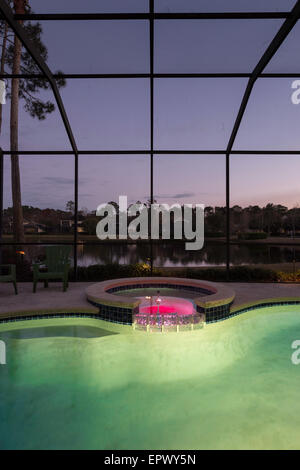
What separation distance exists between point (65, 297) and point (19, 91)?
7.42 metres

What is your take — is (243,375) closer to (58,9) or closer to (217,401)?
(217,401)

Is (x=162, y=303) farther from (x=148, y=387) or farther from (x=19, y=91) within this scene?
(x=19, y=91)

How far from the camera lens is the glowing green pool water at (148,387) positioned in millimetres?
2510

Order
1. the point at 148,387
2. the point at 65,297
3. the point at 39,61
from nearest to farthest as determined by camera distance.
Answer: the point at 148,387 < the point at 39,61 < the point at 65,297

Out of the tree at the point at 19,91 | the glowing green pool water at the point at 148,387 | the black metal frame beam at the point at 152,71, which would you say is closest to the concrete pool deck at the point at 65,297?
the glowing green pool water at the point at 148,387

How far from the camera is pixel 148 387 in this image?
10.9 ft

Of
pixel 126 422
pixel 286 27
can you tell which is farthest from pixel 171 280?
pixel 286 27

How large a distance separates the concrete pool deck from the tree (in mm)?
2901

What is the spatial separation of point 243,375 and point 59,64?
662 cm

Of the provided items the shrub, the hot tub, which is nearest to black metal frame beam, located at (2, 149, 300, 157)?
the hot tub

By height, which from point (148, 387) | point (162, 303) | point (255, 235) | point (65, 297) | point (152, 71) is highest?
point (152, 71)

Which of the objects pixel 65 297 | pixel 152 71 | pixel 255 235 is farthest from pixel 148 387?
pixel 255 235

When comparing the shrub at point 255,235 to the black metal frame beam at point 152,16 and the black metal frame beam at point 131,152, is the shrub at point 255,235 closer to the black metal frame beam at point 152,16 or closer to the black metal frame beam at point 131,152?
the black metal frame beam at point 131,152

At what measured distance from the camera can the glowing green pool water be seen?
251 cm
